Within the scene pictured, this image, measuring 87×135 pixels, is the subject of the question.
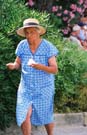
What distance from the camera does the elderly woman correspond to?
717 cm

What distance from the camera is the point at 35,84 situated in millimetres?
7238

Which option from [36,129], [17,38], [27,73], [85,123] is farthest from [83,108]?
[27,73]

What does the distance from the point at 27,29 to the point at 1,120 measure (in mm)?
1578

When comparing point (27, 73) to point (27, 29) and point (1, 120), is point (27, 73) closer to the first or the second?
point (27, 29)

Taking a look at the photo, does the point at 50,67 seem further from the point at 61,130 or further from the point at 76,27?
the point at 76,27

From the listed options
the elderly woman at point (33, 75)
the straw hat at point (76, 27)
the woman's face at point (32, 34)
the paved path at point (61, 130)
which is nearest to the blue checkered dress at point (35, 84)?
the elderly woman at point (33, 75)

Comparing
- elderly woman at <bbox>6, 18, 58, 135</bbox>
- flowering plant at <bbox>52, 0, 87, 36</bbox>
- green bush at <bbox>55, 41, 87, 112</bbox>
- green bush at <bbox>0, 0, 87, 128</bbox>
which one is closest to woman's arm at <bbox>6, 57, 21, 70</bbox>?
elderly woman at <bbox>6, 18, 58, 135</bbox>

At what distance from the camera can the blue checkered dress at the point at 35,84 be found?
7.21 meters

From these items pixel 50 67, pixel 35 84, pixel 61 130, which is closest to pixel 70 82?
pixel 61 130

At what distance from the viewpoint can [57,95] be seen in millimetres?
9422

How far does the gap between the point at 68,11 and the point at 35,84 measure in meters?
7.06

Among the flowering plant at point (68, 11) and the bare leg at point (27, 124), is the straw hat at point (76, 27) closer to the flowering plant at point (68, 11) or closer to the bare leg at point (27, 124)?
the flowering plant at point (68, 11)

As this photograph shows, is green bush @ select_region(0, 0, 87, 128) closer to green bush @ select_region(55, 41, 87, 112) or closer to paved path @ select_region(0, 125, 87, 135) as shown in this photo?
green bush @ select_region(55, 41, 87, 112)

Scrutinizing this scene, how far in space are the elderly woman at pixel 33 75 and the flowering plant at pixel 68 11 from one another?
6.55 meters
